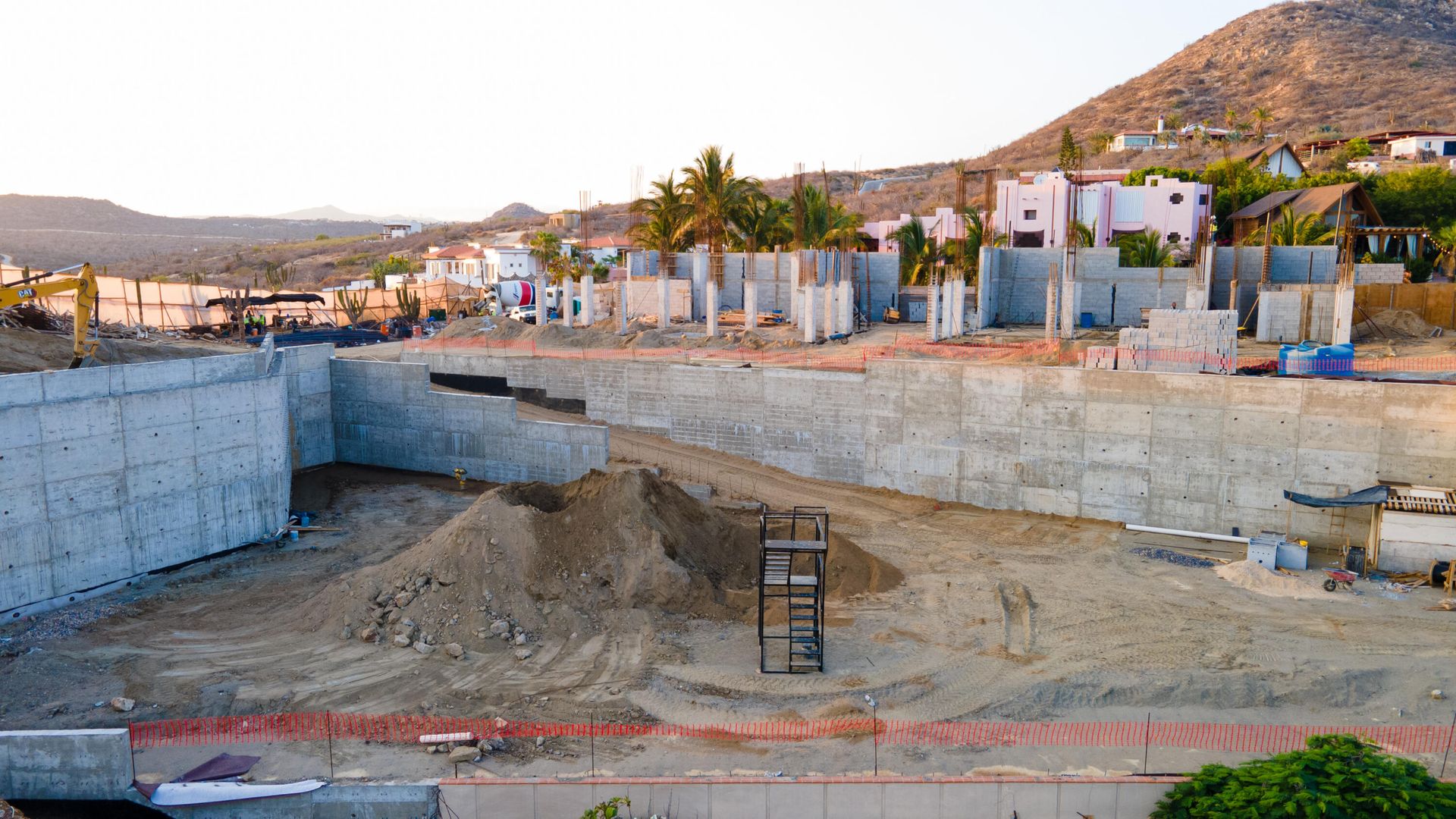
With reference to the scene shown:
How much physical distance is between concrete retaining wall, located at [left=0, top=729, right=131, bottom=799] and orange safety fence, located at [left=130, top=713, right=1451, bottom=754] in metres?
1.15

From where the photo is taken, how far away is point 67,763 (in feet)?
38.1

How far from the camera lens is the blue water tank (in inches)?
799

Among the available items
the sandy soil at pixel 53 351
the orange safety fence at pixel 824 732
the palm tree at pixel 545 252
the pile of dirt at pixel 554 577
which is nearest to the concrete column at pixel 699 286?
the sandy soil at pixel 53 351

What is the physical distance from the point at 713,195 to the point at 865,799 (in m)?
34.2

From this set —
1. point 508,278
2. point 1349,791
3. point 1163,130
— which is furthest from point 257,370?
point 1163,130

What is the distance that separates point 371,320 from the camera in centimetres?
4791

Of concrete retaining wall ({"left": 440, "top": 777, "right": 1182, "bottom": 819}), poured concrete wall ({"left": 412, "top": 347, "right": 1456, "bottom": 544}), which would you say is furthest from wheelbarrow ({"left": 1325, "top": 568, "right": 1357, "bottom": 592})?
concrete retaining wall ({"left": 440, "top": 777, "right": 1182, "bottom": 819})

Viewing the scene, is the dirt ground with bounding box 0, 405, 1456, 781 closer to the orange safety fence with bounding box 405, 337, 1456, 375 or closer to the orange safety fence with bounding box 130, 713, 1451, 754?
the orange safety fence with bounding box 130, 713, 1451, 754

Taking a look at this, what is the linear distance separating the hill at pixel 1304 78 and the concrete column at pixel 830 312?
63221mm

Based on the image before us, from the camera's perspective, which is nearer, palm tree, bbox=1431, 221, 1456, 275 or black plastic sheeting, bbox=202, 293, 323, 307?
palm tree, bbox=1431, 221, 1456, 275

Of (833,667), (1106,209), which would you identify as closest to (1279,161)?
(1106,209)

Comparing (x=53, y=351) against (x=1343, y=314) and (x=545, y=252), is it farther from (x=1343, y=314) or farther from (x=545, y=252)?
(x=545, y=252)

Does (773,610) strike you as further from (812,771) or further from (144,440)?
(144,440)

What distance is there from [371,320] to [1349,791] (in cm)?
4595
